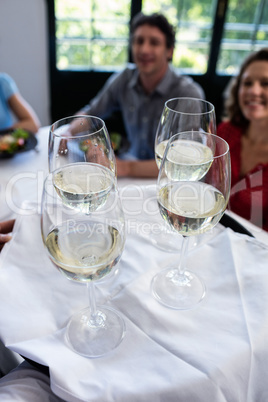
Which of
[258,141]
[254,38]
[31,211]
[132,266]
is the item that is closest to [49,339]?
[132,266]

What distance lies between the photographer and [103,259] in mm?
532

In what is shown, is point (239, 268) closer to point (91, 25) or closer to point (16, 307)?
point (16, 307)

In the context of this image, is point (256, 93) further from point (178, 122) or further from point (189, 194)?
point (189, 194)

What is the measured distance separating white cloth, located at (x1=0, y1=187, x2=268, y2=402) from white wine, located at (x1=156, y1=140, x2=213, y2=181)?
172mm

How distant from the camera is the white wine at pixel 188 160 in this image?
65 cm

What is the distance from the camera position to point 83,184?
660 millimetres

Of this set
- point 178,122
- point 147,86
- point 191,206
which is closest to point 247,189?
point 178,122

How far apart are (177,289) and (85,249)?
0.22m

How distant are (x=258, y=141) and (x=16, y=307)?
125 centimetres

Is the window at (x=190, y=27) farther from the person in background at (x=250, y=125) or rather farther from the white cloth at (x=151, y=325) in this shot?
the white cloth at (x=151, y=325)

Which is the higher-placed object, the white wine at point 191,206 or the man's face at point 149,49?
the man's face at point 149,49

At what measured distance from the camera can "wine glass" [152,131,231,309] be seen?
1.99 ft

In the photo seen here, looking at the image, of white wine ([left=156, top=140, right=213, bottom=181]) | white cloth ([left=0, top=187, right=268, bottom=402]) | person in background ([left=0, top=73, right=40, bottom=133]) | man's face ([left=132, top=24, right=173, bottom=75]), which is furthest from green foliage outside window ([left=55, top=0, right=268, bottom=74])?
white cloth ([left=0, top=187, right=268, bottom=402])

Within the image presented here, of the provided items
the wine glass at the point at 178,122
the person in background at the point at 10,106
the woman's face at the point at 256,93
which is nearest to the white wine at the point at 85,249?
the wine glass at the point at 178,122
